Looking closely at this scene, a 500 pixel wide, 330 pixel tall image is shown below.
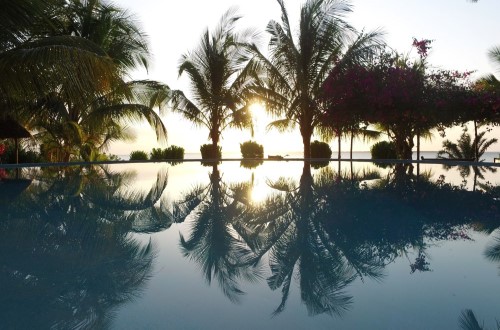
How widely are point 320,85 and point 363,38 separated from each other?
7.36 ft

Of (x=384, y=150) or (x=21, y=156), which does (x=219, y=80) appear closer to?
(x=384, y=150)

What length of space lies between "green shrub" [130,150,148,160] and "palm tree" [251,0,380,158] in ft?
24.6

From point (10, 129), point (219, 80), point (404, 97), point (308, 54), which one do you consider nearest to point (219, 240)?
point (404, 97)

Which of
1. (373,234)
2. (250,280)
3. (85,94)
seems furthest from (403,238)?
(85,94)

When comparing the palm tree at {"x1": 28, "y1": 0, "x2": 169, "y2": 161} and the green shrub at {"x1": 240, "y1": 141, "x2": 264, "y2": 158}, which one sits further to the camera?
the green shrub at {"x1": 240, "y1": 141, "x2": 264, "y2": 158}

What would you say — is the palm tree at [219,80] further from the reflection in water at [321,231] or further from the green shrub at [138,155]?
the reflection in water at [321,231]

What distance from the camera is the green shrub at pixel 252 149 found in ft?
66.2

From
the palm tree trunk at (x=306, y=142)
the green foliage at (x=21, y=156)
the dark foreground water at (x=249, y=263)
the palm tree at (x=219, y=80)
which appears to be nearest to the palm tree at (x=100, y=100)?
the green foliage at (x=21, y=156)

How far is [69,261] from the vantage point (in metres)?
3.09

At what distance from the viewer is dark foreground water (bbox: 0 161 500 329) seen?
7.03 ft

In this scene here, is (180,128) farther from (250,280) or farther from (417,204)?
(250,280)

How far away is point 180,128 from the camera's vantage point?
57.2 feet

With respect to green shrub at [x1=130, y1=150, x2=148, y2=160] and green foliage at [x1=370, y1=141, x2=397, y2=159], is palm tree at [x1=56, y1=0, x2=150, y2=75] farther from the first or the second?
green foliage at [x1=370, y1=141, x2=397, y2=159]

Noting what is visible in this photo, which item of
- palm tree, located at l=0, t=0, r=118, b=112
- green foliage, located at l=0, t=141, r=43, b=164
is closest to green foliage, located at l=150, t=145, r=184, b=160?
green foliage, located at l=0, t=141, r=43, b=164
